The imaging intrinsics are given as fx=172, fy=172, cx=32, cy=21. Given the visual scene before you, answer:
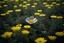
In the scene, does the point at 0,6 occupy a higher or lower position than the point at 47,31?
higher

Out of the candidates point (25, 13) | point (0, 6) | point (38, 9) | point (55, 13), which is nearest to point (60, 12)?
point (55, 13)

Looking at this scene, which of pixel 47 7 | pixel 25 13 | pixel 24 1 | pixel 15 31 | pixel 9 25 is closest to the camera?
pixel 15 31

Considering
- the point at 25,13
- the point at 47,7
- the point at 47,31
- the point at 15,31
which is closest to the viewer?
the point at 15,31

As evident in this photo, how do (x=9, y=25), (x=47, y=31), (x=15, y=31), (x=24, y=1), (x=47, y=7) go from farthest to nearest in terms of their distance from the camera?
(x=24, y=1) < (x=47, y=7) < (x=9, y=25) < (x=47, y=31) < (x=15, y=31)

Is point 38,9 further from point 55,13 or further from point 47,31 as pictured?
point 47,31

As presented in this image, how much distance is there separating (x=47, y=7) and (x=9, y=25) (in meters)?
0.80

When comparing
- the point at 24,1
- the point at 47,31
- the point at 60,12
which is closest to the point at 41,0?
the point at 24,1

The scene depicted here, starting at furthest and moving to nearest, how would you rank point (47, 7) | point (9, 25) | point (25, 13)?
1. point (47, 7)
2. point (25, 13)
3. point (9, 25)

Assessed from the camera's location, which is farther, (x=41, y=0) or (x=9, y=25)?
(x=41, y=0)

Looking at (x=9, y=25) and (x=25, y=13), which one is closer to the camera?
(x=9, y=25)

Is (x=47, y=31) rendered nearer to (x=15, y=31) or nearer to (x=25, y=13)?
(x=15, y=31)

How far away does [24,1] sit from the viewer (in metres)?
3.05

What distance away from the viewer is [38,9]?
104 inches

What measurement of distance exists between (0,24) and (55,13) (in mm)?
860
